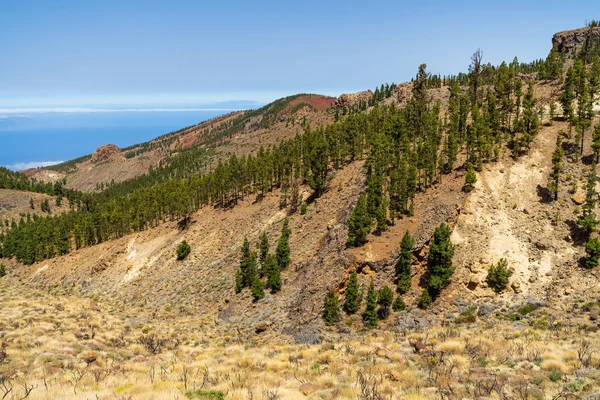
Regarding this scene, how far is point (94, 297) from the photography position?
225 ft

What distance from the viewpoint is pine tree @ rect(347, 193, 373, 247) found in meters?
42.1

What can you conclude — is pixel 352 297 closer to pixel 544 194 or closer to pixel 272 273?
pixel 272 273

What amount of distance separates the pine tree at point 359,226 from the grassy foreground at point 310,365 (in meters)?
12.5

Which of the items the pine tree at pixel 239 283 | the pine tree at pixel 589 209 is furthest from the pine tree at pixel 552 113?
the pine tree at pixel 239 283

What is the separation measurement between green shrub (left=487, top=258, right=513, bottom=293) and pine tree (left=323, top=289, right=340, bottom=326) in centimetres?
1700

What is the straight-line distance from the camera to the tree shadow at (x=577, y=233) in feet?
122

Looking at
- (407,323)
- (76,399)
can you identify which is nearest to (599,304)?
(407,323)

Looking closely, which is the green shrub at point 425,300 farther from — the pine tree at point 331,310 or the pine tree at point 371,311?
the pine tree at point 331,310

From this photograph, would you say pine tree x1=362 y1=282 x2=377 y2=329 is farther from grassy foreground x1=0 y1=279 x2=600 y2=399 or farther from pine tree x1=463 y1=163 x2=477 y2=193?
pine tree x1=463 y1=163 x2=477 y2=193

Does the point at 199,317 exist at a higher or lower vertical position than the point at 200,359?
lower

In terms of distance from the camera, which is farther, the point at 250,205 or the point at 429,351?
the point at 250,205

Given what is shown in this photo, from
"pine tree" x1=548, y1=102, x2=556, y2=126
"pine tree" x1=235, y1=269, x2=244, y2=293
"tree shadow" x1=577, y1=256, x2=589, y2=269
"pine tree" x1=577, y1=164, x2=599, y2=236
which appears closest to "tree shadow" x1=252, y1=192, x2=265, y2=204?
"pine tree" x1=235, y1=269, x2=244, y2=293

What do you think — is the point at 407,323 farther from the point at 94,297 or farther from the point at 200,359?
the point at 94,297

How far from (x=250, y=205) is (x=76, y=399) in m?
66.3
